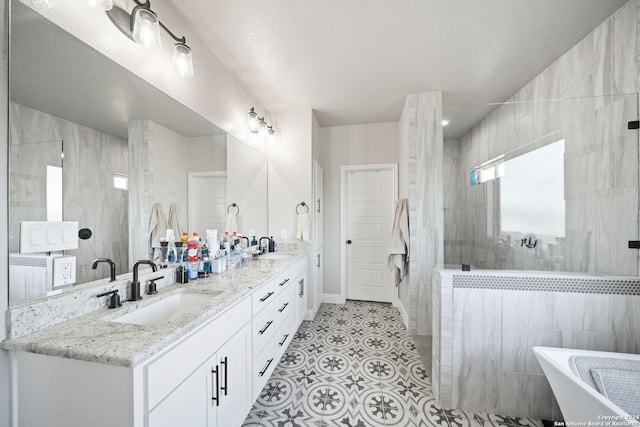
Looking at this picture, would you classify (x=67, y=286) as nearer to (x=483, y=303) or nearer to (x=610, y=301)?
(x=483, y=303)

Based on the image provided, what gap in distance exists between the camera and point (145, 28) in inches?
51.0

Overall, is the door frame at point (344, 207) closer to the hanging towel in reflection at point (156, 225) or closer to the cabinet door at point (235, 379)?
the cabinet door at point (235, 379)

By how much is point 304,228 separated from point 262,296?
4.27ft

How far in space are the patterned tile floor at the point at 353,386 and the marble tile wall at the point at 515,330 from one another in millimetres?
139

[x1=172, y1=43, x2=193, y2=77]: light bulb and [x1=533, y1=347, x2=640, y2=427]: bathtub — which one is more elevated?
[x1=172, y1=43, x2=193, y2=77]: light bulb

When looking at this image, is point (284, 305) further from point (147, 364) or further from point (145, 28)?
point (145, 28)

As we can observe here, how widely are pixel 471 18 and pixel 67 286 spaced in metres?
2.77

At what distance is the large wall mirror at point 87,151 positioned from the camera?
916mm

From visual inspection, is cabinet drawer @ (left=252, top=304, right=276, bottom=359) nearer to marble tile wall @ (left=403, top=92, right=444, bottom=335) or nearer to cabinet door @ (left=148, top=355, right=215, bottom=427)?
cabinet door @ (left=148, top=355, right=215, bottom=427)

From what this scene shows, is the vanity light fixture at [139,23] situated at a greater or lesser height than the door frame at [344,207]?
greater

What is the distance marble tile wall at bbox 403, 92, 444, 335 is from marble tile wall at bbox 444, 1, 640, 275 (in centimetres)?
37

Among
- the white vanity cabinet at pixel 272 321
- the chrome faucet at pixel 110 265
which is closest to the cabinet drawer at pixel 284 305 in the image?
the white vanity cabinet at pixel 272 321

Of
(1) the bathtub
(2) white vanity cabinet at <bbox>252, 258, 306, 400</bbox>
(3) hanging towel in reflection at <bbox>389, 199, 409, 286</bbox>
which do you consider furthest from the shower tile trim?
(2) white vanity cabinet at <bbox>252, 258, 306, 400</bbox>

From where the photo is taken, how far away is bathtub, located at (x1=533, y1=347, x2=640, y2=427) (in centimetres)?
104
